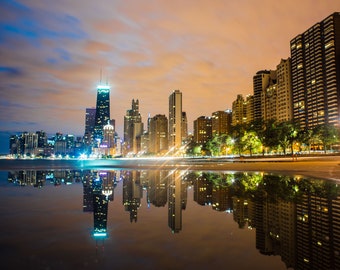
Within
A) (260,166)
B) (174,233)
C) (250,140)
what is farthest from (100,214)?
(250,140)

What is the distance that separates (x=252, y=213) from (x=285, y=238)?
9.61ft

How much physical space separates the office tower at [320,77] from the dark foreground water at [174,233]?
18282 cm

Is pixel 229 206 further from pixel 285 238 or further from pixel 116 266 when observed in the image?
pixel 116 266

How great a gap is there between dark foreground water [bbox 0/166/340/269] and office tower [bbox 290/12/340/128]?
600 feet

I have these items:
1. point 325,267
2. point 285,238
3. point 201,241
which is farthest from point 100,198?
point 325,267

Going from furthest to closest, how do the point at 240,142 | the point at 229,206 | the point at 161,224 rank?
the point at 240,142
the point at 229,206
the point at 161,224

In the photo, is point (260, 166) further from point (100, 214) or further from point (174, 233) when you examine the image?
point (174, 233)

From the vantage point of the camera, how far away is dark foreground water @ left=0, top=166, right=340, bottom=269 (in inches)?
243

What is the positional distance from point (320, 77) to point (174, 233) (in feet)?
673

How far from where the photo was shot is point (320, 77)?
7318 inches

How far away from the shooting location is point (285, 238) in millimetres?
7754

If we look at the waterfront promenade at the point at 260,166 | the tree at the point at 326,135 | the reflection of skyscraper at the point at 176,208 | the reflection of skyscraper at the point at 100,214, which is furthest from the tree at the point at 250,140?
the reflection of skyscraper at the point at 100,214

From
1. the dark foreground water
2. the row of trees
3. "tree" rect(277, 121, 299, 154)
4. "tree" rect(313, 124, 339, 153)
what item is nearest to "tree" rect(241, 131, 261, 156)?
the row of trees

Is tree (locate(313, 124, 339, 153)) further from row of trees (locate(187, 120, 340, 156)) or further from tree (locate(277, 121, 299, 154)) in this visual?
tree (locate(277, 121, 299, 154))
